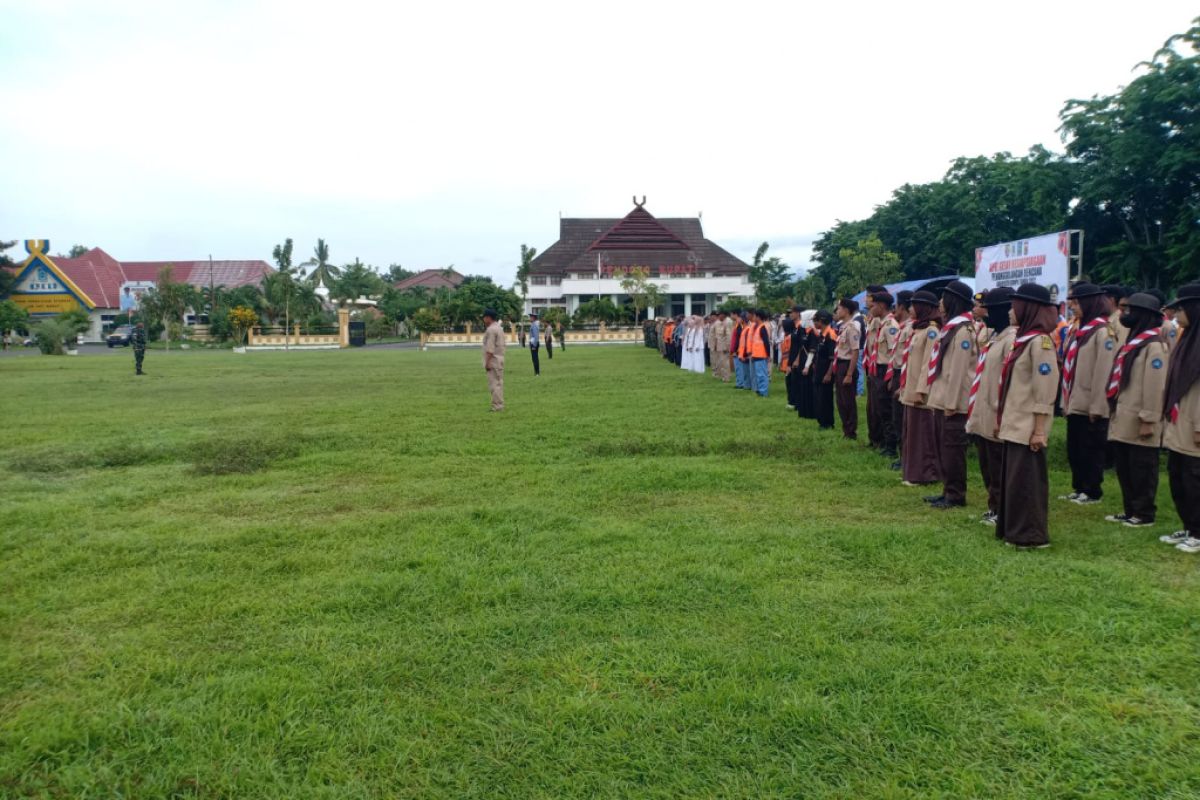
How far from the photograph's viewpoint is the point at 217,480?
7945mm

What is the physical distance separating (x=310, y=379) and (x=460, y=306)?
2896cm

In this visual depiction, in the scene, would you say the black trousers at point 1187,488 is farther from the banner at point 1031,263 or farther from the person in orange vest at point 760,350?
the person in orange vest at point 760,350

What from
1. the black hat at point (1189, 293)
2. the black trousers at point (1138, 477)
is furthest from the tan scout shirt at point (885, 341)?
the black hat at point (1189, 293)

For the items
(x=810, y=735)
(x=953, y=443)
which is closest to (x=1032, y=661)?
(x=810, y=735)

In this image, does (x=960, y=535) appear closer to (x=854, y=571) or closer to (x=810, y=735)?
(x=854, y=571)

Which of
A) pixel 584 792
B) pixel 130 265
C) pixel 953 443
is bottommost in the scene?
pixel 584 792

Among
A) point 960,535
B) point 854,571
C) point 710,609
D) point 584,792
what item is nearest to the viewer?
point 584,792

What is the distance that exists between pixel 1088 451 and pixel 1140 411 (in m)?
1.01

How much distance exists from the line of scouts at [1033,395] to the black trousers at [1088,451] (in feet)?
0.04

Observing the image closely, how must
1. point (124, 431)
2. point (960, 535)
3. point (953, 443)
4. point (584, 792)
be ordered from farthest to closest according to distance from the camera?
point (124, 431), point (953, 443), point (960, 535), point (584, 792)

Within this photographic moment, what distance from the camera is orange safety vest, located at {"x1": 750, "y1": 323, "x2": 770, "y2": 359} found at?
599 inches

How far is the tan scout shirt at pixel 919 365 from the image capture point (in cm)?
690

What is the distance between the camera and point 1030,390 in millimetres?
5250

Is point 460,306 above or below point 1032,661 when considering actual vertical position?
above
